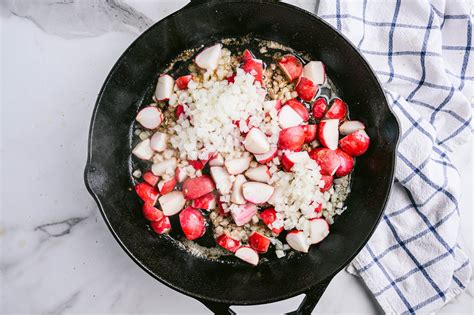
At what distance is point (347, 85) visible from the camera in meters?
1.18

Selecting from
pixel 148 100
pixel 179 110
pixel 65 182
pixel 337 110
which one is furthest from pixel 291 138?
pixel 65 182

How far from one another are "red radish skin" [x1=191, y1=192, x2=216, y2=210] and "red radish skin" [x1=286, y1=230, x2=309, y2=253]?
0.18 metres

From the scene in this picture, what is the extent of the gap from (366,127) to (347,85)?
0.11 m

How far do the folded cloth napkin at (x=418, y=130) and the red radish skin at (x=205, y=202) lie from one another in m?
0.34

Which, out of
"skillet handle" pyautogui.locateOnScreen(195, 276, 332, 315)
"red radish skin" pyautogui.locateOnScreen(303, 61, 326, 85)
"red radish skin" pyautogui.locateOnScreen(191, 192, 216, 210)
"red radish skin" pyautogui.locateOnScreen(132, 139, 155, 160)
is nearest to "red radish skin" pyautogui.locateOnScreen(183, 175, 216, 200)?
"red radish skin" pyautogui.locateOnScreen(191, 192, 216, 210)

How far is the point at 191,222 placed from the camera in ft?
3.64

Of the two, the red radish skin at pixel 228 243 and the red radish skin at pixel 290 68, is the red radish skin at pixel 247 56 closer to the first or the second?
the red radish skin at pixel 290 68

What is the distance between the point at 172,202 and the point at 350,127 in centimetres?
42


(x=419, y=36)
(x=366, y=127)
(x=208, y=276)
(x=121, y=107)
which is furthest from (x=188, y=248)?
(x=419, y=36)

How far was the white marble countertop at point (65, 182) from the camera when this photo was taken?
1.18 m

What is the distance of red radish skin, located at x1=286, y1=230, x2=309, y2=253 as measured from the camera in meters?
1.11

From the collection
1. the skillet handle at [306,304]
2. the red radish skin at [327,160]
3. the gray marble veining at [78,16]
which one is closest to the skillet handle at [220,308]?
the skillet handle at [306,304]

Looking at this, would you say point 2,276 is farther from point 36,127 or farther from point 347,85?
point 347,85

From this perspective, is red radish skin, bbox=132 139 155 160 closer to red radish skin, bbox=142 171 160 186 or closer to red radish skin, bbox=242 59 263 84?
red radish skin, bbox=142 171 160 186
